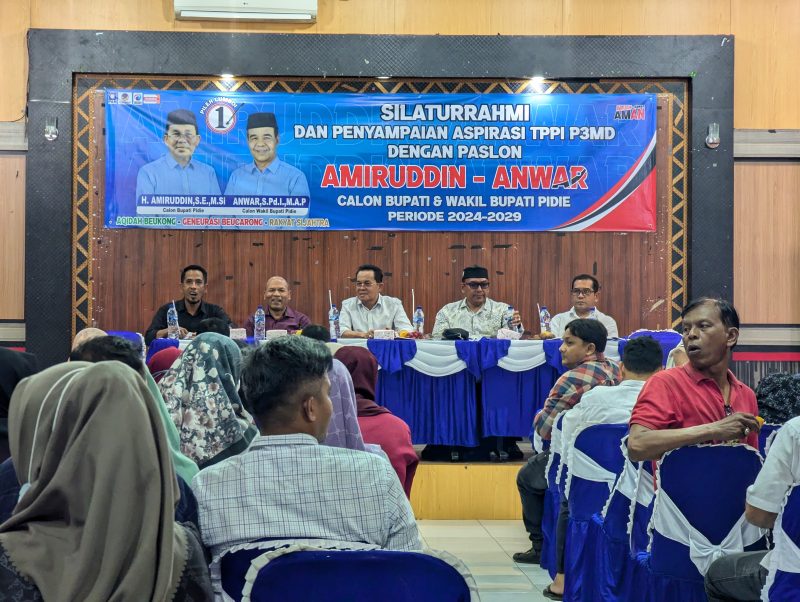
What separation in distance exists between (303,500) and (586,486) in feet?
7.29

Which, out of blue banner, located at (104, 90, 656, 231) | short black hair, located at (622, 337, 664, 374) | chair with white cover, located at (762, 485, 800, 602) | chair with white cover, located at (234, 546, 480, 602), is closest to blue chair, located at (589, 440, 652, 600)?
short black hair, located at (622, 337, 664, 374)

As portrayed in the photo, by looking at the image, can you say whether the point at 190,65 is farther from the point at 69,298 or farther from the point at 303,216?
the point at 69,298

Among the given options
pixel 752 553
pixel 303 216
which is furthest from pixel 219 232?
pixel 752 553

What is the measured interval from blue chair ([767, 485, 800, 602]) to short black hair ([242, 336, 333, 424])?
115 centimetres

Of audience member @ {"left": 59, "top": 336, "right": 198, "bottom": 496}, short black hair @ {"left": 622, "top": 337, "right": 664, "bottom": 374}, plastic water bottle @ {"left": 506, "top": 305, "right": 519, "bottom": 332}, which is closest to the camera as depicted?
audience member @ {"left": 59, "top": 336, "right": 198, "bottom": 496}

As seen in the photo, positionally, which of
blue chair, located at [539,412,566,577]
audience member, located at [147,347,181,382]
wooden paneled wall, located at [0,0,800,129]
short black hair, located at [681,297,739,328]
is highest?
wooden paneled wall, located at [0,0,800,129]

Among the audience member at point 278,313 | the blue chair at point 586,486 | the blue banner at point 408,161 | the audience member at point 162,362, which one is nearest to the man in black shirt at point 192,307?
the audience member at point 278,313

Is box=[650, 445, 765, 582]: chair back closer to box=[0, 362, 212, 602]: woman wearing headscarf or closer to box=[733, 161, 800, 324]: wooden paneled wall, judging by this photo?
box=[0, 362, 212, 602]: woman wearing headscarf

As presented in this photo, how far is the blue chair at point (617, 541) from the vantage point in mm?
3289

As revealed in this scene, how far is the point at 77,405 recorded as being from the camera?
1.46 meters

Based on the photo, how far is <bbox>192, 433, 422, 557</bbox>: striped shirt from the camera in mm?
1785

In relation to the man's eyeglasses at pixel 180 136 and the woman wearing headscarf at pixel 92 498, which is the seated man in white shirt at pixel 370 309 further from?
the woman wearing headscarf at pixel 92 498

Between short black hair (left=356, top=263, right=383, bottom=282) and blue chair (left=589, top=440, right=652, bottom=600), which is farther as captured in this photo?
short black hair (left=356, top=263, right=383, bottom=282)

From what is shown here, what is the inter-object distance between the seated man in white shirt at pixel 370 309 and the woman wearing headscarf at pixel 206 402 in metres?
4.24
